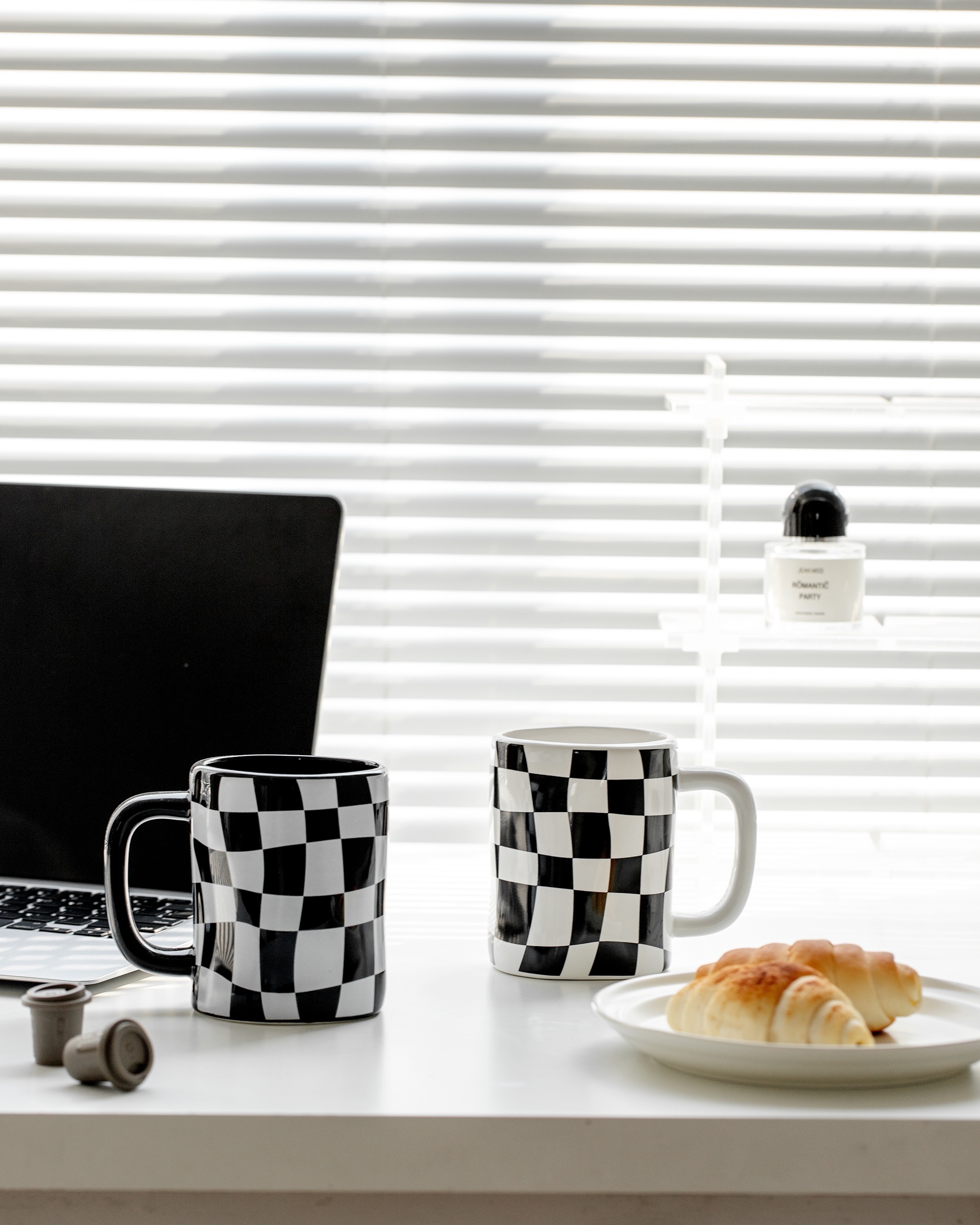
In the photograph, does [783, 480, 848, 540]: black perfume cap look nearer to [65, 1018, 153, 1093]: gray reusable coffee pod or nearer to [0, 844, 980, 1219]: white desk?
[0, 844, 980, 1219]: white desk

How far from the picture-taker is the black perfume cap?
967 mm

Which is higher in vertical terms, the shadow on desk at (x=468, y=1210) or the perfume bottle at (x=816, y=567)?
the perfume bottle at (x=816, y=567)

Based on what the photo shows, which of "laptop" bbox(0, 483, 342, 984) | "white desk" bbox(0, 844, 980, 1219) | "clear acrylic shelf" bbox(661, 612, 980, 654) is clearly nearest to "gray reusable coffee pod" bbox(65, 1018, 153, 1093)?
"white desk" bbox(0, 844, 980, 1219)

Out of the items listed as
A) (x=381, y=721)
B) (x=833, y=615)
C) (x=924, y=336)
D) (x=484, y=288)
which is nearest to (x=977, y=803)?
(x=833, y=615)

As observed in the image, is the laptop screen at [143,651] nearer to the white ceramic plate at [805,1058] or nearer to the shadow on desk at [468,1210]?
the shadow on desk at [468,1210]

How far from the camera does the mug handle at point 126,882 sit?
64cm

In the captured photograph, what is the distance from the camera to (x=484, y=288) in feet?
3.86

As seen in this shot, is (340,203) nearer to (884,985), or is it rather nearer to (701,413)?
(701,413)

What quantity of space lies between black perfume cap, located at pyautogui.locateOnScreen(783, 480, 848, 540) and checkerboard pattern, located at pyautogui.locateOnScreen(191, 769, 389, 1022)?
498 mm

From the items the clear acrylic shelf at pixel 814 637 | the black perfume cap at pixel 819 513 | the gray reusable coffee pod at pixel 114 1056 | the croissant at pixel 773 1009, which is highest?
the black perfume cap at pixel 819 513

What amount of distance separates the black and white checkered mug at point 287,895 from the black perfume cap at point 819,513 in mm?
490

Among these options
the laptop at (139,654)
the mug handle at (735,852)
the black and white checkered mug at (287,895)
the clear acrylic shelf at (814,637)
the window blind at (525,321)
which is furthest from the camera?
the window blind at (525,321)

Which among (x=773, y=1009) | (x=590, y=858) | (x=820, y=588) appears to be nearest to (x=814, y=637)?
(x=820, y=588)

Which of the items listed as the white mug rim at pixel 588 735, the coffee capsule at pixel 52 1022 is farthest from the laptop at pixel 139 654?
the coffee capsule at pixel 52 1022
